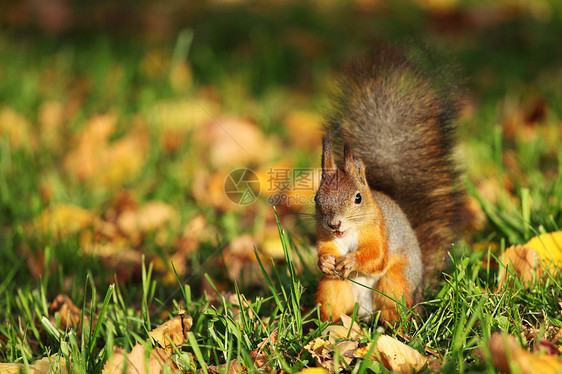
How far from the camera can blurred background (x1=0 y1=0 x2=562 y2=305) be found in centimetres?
208

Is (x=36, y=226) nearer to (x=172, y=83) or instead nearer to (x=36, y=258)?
(x=36, y=258)

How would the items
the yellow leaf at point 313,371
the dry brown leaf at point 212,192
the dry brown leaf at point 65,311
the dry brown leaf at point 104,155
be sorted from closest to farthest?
the yellow leaf at point 313,371, the dry brown leaf at point 65,311, the dry brown leaf at point 212,192, the dry brown leaf at point 104,155

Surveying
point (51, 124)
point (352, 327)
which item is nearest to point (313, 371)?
point (352, 327)

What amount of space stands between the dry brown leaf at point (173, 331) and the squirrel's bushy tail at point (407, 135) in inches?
24.4

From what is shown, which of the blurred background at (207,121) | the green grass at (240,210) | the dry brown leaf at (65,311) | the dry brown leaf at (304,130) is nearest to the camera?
the green grass at (240,210)

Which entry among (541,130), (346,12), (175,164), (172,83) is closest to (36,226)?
(175,164)

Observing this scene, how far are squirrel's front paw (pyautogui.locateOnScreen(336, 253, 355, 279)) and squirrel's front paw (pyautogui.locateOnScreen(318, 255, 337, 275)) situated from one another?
0.5 inches

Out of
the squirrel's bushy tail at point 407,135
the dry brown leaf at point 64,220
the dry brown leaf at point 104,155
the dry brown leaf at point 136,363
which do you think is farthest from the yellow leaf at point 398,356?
the dry brown leaf at point 104,155

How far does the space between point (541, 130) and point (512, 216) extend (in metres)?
1.05

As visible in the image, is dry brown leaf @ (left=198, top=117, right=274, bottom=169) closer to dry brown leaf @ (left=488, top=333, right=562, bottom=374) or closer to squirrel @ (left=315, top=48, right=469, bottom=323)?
squirrel @ (left=315, top=48, right=469, bottom=323)

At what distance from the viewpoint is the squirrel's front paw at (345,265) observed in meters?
1.40

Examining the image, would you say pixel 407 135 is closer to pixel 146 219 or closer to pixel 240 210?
pixel 240 210

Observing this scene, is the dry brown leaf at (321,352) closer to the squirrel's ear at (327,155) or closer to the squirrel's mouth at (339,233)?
the squirrel's mouth at (339,233)

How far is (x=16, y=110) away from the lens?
3.23m
